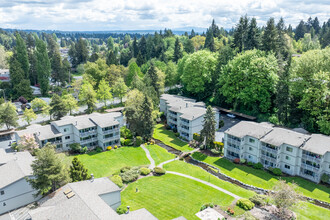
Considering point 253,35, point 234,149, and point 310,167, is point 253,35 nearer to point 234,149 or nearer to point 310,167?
point 234,149

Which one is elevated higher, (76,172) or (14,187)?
(76,172)

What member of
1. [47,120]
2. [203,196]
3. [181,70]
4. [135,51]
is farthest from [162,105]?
[135,51]

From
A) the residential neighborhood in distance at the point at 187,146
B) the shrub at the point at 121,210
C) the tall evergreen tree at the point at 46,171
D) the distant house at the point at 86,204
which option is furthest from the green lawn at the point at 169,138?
the tall evergreen tree at the point at 46,171

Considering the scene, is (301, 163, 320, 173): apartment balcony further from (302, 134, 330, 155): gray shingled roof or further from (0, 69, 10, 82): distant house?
(0, 69, 10, 82): distant house

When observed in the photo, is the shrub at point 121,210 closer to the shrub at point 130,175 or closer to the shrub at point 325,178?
the shrub at point 130,175

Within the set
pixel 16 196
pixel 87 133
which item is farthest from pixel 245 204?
pixel 87 133

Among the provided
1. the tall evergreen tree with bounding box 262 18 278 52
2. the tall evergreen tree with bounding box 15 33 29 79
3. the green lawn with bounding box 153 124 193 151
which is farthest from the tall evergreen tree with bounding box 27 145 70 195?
the tall evergreen tree with bounding box 15 33 29 79
